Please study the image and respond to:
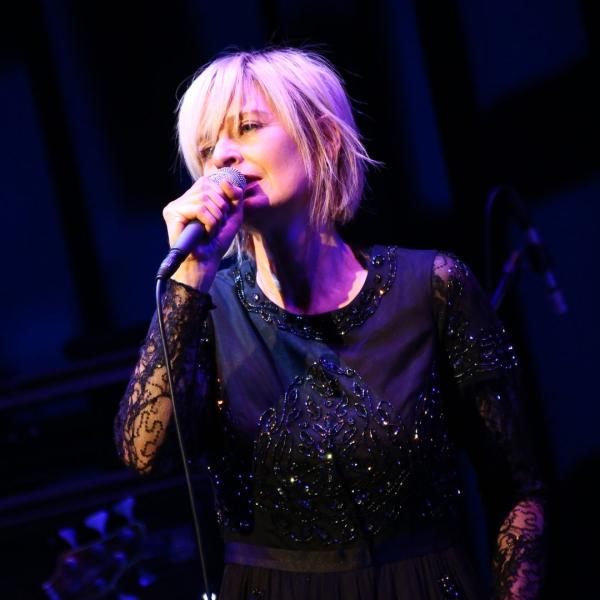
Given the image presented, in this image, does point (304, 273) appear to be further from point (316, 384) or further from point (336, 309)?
point (316, 384)

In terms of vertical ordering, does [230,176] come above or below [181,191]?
above

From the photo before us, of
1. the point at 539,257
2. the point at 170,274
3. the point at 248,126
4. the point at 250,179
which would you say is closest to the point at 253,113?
the point at 248,126

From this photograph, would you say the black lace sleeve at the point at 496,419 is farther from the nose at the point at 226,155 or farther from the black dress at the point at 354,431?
the nose at the point at 226,155

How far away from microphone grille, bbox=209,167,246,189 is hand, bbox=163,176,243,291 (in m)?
0.01

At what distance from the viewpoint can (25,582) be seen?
2.60 metres

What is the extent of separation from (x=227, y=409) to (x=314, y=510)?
232 millimetres

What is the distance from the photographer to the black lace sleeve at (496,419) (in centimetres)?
153

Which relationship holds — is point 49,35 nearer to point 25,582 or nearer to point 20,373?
point 20,373

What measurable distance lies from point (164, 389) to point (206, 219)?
0.30 meters

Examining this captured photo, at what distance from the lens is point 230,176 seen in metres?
1.48

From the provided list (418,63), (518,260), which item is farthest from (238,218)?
(418,63)

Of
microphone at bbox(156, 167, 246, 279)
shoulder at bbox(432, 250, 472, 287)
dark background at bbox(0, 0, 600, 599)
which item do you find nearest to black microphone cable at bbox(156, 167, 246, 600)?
microphone at bbox(156, 167, 246, 279)

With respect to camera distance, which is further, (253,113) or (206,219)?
(253,113)

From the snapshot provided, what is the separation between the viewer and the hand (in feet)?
4.55
